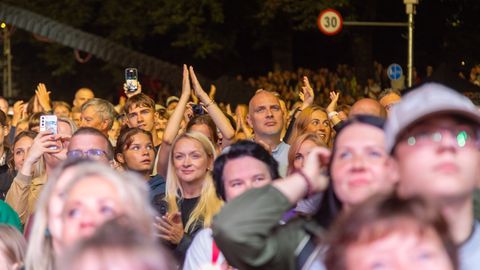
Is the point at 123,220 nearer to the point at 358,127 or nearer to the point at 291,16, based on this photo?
the point at 358,127

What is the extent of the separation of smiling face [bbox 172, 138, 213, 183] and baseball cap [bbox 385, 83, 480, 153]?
366 centimetres

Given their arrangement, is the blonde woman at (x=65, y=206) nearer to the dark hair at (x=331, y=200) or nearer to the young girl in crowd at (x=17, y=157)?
the dark hair at (x=331, y=200)

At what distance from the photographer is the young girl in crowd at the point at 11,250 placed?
5.56m

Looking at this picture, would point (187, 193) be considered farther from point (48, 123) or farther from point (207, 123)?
point (207, 123)

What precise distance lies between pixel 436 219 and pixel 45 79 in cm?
3910

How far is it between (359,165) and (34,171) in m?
4.71

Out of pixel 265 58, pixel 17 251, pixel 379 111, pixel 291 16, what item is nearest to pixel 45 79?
pixel 265 58

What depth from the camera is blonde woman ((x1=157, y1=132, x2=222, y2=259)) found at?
7.46m

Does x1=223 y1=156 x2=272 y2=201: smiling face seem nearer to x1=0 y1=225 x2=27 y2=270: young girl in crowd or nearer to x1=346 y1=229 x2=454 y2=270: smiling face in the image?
x1=0 y1=225 x2=27 y2=270: young girl in crowd

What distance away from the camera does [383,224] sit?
3.78 meters

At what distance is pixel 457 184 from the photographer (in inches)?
166

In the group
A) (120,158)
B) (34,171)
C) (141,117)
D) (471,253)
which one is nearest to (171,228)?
(34,171)

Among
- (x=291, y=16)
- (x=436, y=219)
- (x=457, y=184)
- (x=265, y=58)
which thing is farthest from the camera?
(x=265, y=58)

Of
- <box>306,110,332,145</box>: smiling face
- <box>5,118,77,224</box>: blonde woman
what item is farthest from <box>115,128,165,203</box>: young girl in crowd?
<box>306,110,332,145</box>: smiling face
